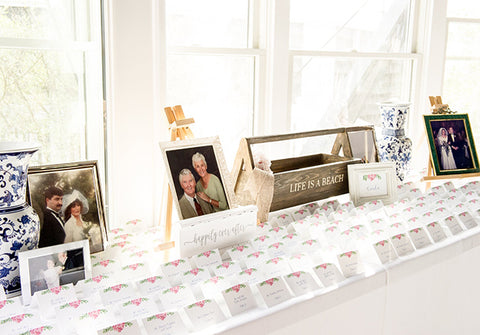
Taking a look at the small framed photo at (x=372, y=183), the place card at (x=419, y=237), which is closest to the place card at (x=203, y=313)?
the place card at (x=419, y=237)

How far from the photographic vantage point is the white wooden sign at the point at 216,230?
1291 millimetres

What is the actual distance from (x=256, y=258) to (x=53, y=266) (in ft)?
1.70

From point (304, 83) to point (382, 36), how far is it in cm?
57

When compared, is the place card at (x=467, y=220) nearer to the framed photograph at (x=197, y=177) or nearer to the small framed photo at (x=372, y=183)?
the small framed photo at (x=372, y=183)

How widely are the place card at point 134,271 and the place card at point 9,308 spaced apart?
250mm

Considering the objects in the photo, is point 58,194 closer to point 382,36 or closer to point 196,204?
point 196,204

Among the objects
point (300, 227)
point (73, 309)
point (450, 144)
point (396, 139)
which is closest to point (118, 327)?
point (73, 309)

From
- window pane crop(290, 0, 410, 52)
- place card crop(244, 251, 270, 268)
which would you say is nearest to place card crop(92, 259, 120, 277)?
place card crop(244, 251, 270, 268)

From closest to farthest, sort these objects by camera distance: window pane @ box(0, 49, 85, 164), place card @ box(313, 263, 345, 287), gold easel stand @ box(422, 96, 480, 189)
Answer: place card @ box(313, 263, 345, 287) → window pane @ box(0, 49, 85, 164) → gold easel stand @ box(422, 96, 480, 189)

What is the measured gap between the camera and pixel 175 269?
1216 millimetres

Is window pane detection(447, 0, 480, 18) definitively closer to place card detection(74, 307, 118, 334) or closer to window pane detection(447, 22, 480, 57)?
window pane detection(447, 22, 480, 57)

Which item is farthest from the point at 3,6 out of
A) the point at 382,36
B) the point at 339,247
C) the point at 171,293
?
the point at 382,36

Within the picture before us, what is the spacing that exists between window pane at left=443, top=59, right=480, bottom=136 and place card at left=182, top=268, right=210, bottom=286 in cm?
208

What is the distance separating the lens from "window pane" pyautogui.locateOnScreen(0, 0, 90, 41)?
4.72 ft
